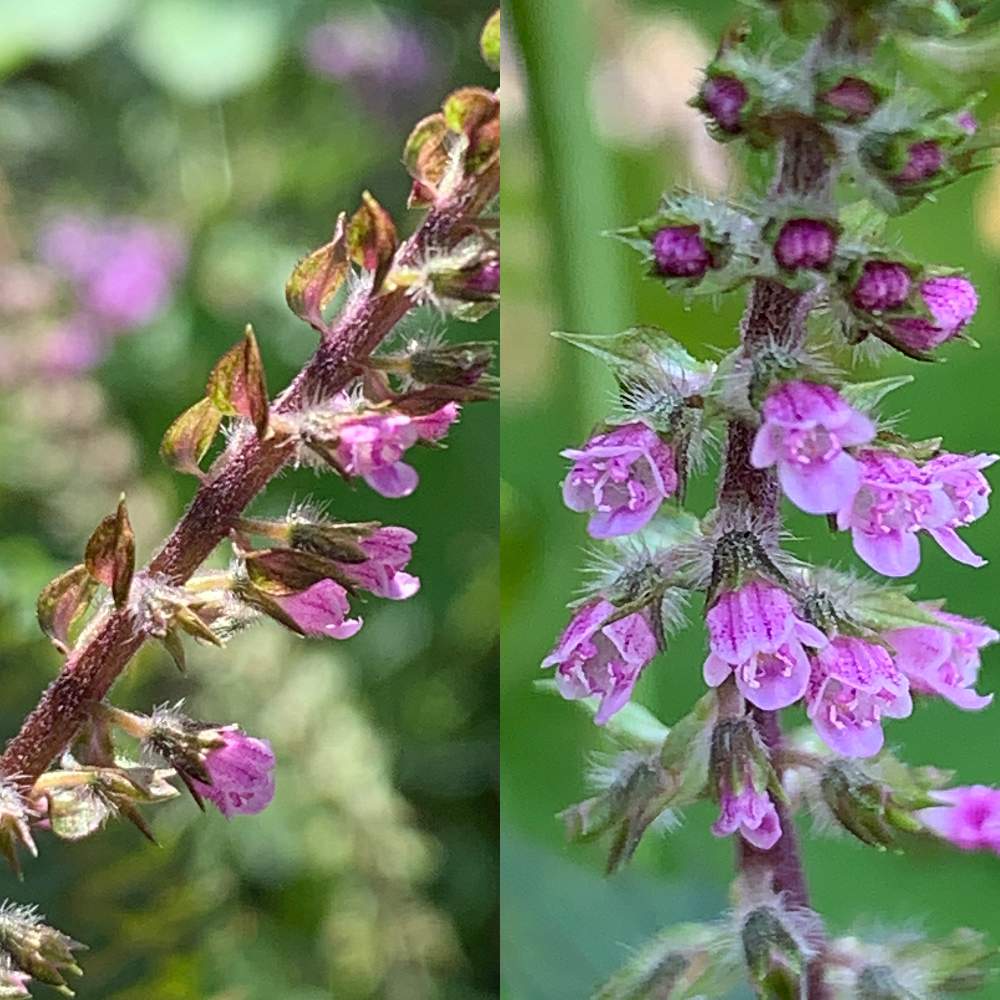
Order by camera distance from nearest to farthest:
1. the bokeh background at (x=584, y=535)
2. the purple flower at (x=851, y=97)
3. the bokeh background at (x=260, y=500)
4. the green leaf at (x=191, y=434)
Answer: the purple flower at (x=851, y=97) < the green leaf at (x=191, y=434) < the bokeh background at (x=584, y=535) < the bokeh background at (x=260, y=500)

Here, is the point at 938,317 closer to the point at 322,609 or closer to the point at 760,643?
the point at 760,643

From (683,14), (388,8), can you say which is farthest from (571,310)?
(388,8)

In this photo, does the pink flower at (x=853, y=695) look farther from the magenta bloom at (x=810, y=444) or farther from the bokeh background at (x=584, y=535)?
the bokeh background at (x=584, y=535)

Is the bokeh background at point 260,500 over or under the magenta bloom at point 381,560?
under

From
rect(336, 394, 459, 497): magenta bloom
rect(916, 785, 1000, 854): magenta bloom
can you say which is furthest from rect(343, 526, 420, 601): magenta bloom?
rect(916, 785, 1000, 854): magenta bloom

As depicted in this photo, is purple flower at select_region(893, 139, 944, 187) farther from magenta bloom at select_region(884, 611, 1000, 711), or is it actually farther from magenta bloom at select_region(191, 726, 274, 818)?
magenta bloom at select_region(191, 726, 274, 818)

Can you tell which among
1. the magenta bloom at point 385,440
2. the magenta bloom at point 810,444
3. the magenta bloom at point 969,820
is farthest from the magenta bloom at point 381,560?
the magenta bloom at point 969,820

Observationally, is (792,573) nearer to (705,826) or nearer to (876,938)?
(876,938)
